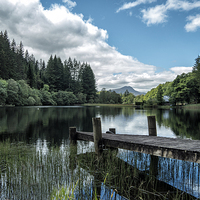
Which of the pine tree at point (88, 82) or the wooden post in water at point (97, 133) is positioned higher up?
the pine tree at point (88, 82)

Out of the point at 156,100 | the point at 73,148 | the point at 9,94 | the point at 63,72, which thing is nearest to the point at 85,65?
the point at 63,72

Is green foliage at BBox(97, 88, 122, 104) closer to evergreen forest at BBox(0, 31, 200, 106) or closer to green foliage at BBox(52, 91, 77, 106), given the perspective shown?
evergreen forest at BBox(0, 31, 200, 106)

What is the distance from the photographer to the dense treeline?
52.5 metres

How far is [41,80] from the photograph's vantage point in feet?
273

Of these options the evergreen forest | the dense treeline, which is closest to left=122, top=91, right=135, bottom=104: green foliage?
the evergreen forest

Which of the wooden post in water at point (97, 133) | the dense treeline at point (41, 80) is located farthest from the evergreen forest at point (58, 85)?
the wooden post in water at point (97, 133)

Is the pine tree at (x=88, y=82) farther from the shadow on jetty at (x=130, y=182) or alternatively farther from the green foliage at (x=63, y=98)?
the shadow on jetty at (x=130, y=182)

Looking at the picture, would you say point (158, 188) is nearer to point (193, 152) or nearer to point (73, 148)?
point (193, 152)

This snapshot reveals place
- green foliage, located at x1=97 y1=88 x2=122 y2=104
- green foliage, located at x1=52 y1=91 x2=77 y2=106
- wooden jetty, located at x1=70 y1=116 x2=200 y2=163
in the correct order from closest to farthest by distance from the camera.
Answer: wooden jetty, located at x1=70 y1=116 x2=200 y2=163 → green foliage, located at x1=52 y1=91 x2=77 y2=106 → green foliage, located at x1=97 y1=88 x2=122 y2=104

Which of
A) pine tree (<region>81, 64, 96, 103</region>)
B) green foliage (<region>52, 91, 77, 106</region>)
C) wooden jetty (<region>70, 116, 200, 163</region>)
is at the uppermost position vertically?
pine tree (<region>81, 64, 96, 103</region>)

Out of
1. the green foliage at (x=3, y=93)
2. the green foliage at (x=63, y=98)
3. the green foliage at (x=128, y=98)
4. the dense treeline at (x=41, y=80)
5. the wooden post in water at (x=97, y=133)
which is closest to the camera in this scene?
the wooden post in water at (x=97, y=133)

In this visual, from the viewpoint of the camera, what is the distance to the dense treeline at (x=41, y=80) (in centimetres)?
5250

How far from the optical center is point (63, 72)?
314 ft

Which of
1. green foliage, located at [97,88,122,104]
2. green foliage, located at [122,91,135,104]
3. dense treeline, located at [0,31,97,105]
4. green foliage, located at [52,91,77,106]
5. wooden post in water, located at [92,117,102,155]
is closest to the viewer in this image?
wooden post in water, located at [92,117,102,155]
